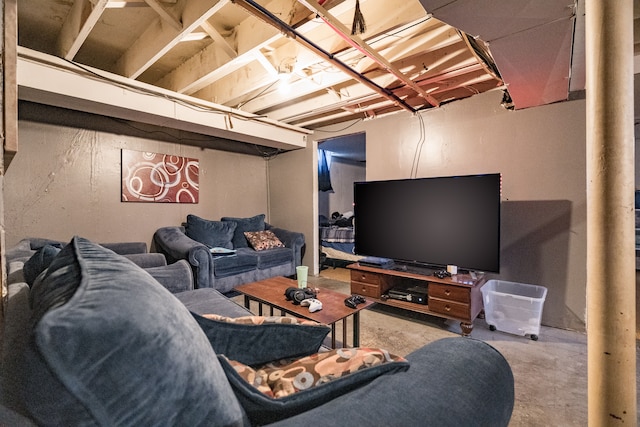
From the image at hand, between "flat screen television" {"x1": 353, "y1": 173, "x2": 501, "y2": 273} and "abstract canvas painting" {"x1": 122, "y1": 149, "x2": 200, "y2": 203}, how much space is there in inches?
95.1

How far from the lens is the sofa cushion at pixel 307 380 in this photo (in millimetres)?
582

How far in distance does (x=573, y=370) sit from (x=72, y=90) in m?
4.31

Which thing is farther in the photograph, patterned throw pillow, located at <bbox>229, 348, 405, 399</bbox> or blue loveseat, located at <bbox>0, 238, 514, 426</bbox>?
patterned throw pillow, located at <bbox>229, 348, 405, 399</bbox>

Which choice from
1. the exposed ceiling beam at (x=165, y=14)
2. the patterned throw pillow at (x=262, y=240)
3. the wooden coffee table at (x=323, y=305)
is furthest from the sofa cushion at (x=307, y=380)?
the patterned throw pillow at (x=262, y=240)

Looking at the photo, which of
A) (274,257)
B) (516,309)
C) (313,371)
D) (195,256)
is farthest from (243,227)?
(313,371)

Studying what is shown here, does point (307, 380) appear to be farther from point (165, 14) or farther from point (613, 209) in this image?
point (165, 14)

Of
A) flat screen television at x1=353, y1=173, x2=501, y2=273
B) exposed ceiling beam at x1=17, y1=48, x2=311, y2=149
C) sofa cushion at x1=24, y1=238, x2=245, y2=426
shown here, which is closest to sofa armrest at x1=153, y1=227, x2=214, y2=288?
exposed ceiling beam at x1=17, y1=48, x2=311, y2=149

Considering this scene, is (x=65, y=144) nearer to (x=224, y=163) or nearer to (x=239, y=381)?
(x=224, y=163)

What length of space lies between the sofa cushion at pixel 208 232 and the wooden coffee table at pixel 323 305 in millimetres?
1575

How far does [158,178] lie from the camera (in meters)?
3.70

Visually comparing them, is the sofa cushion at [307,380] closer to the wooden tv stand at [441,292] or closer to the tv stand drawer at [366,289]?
the wooden tv stand at [441,292]

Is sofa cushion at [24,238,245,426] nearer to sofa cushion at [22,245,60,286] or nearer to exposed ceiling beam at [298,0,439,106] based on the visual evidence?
sofa cushion at [22,245,60,286]

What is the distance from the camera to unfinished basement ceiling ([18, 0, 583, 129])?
1.54m

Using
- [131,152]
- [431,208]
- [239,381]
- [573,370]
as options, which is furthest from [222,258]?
[573,370]
